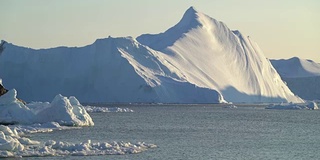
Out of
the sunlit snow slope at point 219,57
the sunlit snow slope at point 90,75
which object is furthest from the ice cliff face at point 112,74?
the sunlit snow slope at point 219,57

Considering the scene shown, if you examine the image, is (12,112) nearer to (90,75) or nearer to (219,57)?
(90,75)

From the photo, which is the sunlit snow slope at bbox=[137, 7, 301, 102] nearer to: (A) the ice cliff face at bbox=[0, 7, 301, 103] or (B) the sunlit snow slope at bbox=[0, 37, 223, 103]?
(A) the ice cliff face at bbox=[0, 7, 301, 103]

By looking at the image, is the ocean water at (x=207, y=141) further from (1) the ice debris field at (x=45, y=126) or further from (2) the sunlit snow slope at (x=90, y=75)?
(2) the sunlit snow slope at (x=90, y=75)

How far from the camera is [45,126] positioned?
4316 centimetres

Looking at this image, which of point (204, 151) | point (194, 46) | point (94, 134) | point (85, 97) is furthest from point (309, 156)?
point (194, 46)

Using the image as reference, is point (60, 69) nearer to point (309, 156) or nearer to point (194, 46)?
point (194, 46)

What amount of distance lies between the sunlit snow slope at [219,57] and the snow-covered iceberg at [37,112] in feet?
251

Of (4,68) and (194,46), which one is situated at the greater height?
(194,46)

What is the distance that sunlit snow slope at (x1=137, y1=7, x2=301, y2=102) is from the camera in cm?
12750

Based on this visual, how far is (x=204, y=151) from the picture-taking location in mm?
32062

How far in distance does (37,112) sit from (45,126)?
3.94 meters

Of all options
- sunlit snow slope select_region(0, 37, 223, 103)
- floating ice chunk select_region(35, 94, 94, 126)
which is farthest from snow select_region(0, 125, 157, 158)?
sunlit snow slope select_region(0, 37, 223, 103)

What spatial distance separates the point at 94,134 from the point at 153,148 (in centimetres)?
937

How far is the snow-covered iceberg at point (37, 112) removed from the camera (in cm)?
4531
